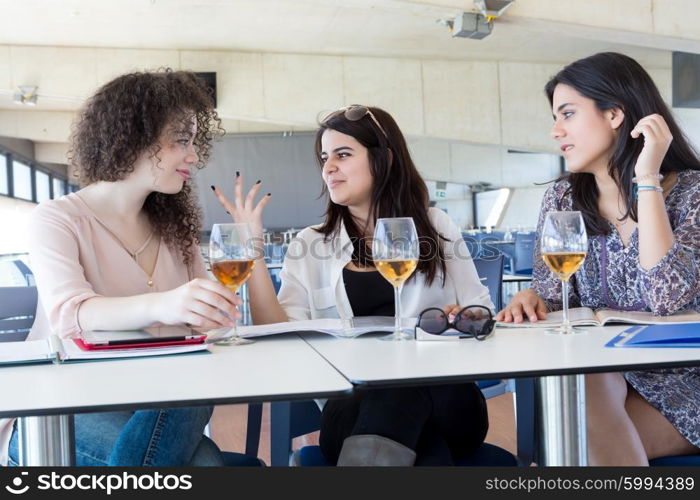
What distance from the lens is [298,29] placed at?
28.2 feet

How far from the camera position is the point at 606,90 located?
178 cm

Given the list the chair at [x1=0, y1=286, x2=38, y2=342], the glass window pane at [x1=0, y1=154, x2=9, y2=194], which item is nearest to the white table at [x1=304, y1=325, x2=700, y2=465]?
the chair at [x1=0, y1=286, x2=38, y2=342]

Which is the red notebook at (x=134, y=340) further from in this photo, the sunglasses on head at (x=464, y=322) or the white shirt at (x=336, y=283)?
the white shirt at (x=336, y=283)

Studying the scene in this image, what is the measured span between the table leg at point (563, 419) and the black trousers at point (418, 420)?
203mm

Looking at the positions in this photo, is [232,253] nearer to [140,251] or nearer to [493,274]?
[140,251]

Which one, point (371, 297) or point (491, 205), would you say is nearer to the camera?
point (371, 297)

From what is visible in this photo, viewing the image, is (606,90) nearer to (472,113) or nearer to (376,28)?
(376,28)

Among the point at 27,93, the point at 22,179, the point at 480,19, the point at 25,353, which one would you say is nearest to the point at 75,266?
the point at 25,353

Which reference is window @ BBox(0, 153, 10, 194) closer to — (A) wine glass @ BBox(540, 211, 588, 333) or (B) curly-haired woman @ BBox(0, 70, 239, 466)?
(B) curly-haired woman @ BBox(0, 70, 239, 466)

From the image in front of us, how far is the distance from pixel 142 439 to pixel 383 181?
44.3 inches

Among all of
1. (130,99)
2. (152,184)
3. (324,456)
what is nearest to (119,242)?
(152,184)

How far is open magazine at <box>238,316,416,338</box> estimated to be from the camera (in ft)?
4.26

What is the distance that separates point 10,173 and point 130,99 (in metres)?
12.9

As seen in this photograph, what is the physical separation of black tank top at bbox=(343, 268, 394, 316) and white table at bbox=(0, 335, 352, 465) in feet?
2.33
